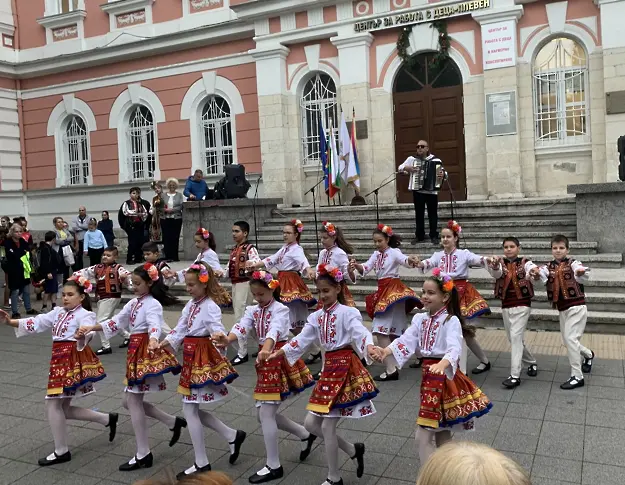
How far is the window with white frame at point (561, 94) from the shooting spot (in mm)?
14977

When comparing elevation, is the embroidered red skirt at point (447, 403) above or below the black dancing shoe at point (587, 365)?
above

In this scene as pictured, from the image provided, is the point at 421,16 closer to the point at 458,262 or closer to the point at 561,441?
the point at 458,262

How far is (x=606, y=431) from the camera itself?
5.69 m

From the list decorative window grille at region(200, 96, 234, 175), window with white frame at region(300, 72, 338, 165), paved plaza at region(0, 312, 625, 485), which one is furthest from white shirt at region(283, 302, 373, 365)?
decorative window grille at region(200, 96, 234, 175)

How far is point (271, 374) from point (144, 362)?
1.22 meters

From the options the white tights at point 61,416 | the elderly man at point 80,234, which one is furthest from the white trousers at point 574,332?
the elderly man at point 80,234

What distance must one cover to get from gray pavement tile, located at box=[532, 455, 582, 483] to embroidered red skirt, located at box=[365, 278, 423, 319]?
10.5ft

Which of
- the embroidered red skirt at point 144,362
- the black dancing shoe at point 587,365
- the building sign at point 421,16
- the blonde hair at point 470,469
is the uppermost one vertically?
the building sign at point 421,16

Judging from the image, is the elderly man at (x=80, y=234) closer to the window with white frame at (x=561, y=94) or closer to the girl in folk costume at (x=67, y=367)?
the girl in folk costume at (x=67, y=367)

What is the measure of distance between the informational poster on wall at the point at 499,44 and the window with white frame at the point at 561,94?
79 cm

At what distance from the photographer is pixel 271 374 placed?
17.5ft

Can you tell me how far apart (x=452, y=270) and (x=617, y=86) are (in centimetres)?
875

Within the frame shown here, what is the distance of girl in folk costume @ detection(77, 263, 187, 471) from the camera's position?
18.3 ft

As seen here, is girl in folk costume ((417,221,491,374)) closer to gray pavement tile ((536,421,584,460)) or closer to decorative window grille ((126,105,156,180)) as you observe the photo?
gray pavement tile ((536,421,584,460))
